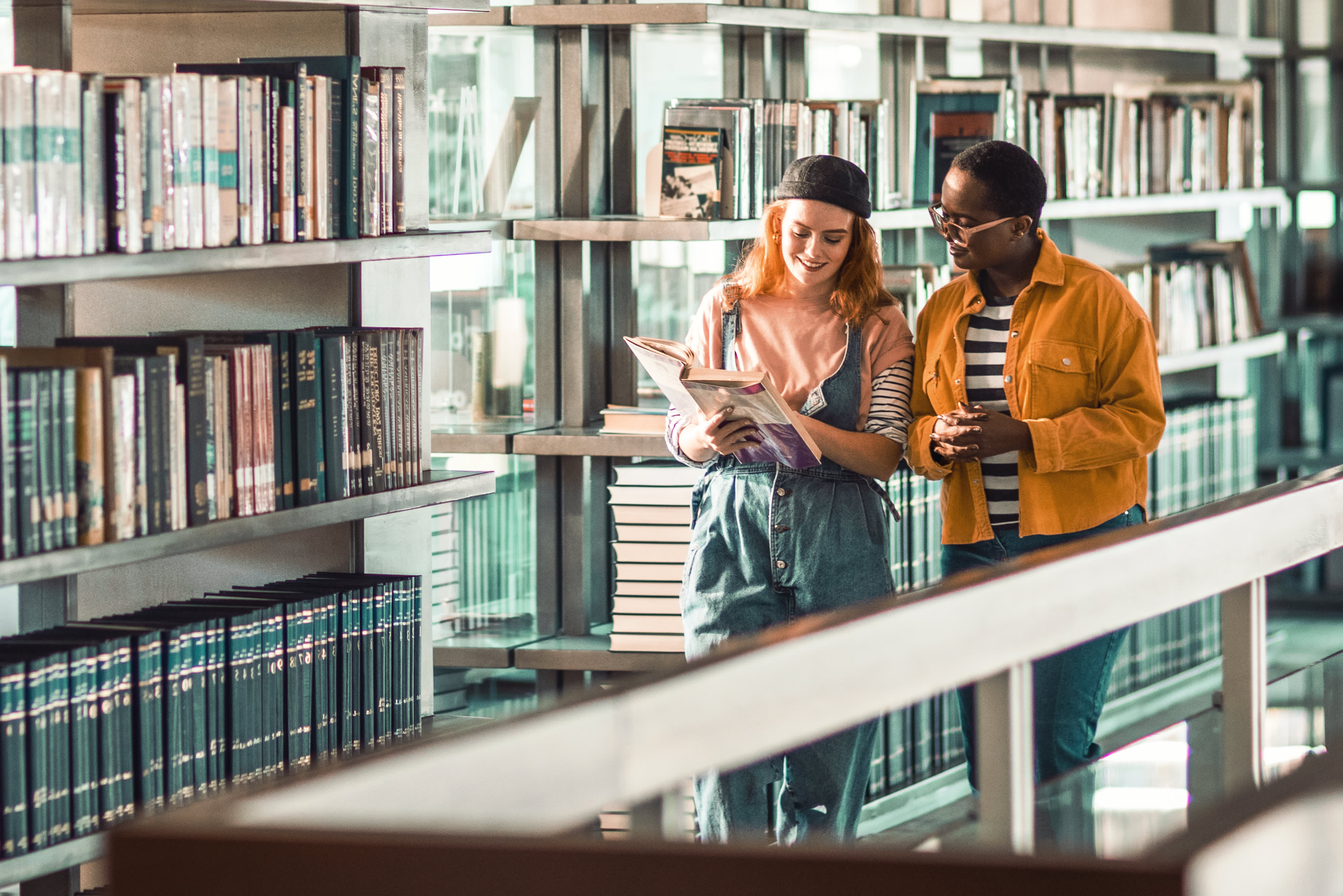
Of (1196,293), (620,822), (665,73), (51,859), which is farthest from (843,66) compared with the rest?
(620,822)

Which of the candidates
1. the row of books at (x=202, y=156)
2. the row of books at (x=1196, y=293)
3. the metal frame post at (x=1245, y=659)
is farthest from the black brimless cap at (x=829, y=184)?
the row of books at (x=1196, y=293)

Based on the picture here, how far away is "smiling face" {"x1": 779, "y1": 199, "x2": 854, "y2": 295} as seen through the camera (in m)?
2.39

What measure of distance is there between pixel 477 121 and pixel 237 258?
55.4 inches

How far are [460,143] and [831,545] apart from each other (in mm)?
1525

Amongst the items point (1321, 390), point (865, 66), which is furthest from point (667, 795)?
point (1321, 390)

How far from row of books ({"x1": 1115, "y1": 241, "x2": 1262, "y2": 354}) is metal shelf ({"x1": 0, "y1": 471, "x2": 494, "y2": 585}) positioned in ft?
8.47

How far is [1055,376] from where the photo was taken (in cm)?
236

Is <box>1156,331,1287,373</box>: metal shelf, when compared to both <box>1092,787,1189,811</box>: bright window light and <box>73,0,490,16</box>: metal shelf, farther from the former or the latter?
<box>1092,787,1189,811</box>: bright window light

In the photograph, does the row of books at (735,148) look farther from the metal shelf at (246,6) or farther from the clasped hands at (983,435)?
the clasped hands at (983,435)

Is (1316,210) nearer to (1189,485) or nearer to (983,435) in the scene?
(1189,485)

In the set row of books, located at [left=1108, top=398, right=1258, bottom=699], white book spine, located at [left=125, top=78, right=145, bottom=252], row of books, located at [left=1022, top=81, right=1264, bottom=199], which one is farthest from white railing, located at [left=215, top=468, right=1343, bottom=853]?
row of books, located at [left=1108, top=398, right=1258, bottom=699]

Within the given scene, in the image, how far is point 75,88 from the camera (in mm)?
1946

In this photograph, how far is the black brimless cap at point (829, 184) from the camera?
238 centimetres

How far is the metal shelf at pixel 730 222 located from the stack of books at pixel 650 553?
0.49m
